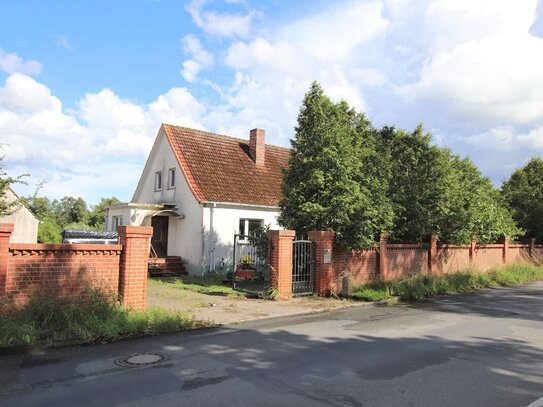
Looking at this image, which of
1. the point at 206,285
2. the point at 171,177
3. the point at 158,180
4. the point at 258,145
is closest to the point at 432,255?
the point at 206,285

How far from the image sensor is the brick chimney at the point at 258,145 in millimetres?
26078

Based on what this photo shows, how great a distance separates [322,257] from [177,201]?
10331 millimetres

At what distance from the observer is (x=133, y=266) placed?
10.1 m

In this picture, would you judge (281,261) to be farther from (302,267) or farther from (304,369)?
(304,369)

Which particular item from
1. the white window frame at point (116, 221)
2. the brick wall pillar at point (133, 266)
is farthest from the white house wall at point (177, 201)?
the brick wall pillar at point (133, 266)

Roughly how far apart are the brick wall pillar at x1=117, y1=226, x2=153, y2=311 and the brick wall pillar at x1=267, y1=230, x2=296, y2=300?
4.58 m

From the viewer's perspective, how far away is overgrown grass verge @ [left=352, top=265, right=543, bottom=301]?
14.6m

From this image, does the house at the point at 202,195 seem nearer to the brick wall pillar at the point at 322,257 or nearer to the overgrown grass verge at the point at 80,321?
the brick wall pillar at the point at 322,257

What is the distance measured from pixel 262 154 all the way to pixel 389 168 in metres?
10.1

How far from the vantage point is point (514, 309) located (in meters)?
12.8

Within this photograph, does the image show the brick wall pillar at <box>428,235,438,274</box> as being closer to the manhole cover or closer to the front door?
the front door

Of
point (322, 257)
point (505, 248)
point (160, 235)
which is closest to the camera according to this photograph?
point (322, 257)

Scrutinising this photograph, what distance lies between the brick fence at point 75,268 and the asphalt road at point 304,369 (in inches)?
65.8

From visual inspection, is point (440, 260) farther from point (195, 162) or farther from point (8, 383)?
point (8, 383)
